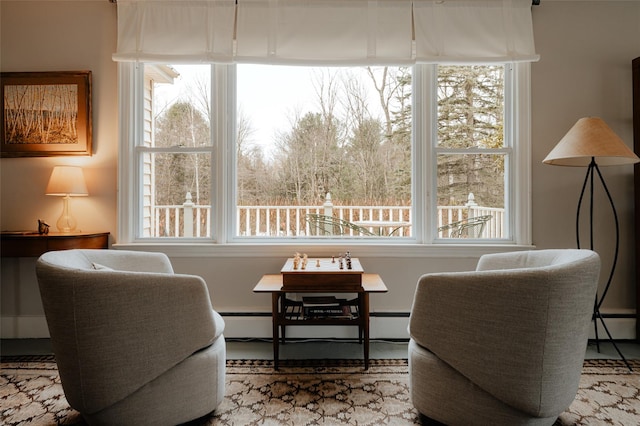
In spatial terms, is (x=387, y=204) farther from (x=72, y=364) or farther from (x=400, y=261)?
(x=72, y=364)

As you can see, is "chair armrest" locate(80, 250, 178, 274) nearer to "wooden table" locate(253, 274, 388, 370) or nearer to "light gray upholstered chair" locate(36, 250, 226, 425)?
"light gray upholstered chair" locate(36, 250, 226, 425)

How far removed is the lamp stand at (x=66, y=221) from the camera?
2.92 meters

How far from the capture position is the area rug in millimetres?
1860

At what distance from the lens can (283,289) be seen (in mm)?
2406

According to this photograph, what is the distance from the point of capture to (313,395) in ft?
6.84

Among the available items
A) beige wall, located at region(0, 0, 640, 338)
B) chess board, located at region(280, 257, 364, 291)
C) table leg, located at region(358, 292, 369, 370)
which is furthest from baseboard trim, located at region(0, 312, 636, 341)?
chess board, located at region(280, 257, 364, 291)

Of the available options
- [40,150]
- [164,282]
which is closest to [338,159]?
[164,282]

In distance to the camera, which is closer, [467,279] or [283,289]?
[467,279]

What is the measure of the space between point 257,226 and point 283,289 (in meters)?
0.89

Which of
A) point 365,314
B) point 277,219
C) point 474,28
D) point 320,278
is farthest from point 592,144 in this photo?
point 277,219

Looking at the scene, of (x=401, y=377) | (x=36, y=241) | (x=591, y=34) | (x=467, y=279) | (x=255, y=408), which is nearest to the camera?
(x=467, y=279)

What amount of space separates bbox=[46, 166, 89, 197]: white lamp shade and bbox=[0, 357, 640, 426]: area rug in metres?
1.14

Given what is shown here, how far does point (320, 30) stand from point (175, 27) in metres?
1.10

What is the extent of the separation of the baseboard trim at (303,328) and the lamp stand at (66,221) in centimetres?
77
